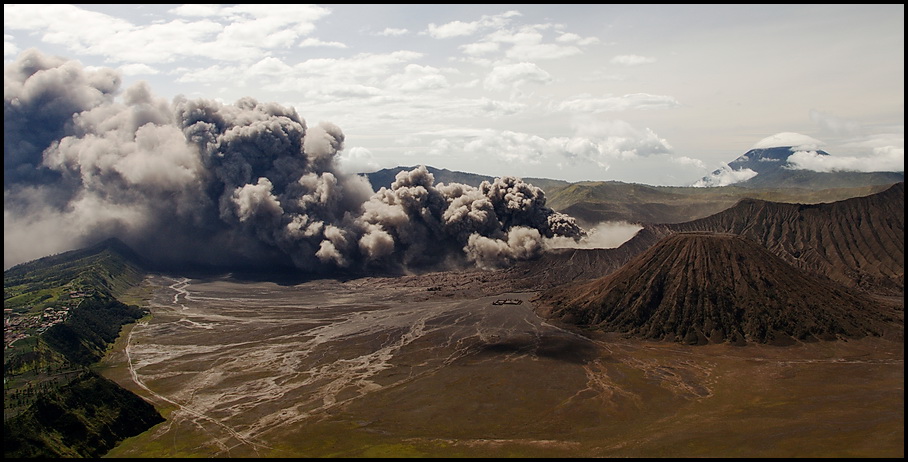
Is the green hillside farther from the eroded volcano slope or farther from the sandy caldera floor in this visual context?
the eroded volcano slope

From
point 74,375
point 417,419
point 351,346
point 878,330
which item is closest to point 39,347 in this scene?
point 74,375

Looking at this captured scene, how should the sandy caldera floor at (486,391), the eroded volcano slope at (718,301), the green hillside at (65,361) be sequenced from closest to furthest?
the green hillside at (65,361) < the sandy caldera floor at (486,391) < the eroded volcano slope at (718,301)

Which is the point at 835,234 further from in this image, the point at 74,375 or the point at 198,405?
the point at 74,375

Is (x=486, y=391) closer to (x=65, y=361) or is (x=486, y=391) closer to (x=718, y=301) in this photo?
(x=718, y=301)

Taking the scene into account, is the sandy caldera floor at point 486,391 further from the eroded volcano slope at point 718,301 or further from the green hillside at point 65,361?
the eroded volcano slope at point 718,301

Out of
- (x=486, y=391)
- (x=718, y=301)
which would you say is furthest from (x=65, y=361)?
(x=718, y=301)

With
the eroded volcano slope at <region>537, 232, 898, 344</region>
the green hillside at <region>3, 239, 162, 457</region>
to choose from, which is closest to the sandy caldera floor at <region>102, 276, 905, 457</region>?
the green hillside at <region>3, 239, 162, 457</region>

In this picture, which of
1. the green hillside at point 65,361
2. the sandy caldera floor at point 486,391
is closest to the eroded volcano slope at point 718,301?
the sandy caldera floor at point 486,391

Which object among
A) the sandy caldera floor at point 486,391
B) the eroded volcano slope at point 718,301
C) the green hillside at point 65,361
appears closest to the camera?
the green hillside at point 65,361

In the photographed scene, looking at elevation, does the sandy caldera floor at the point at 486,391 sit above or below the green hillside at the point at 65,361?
below
